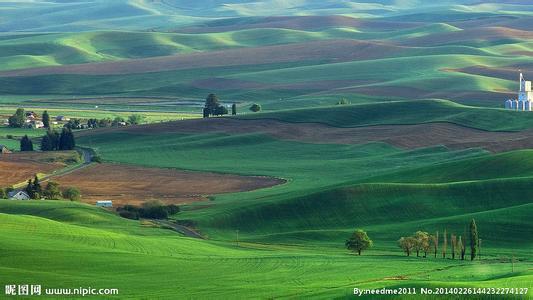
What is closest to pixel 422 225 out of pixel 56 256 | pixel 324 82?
pixel 56 256

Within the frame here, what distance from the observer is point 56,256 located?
215 feet

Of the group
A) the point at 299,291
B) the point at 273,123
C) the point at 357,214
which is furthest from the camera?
the point at 273,123

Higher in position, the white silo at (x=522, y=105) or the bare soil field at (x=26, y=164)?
the white silo at (x=522, y=105)

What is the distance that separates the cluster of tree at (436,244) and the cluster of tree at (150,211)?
2038 centimetres

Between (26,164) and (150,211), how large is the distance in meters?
27.5

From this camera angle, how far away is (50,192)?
9700 cm

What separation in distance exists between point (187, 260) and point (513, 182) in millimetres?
29845

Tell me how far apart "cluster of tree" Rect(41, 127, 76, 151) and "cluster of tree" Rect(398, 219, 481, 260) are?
5860 cm

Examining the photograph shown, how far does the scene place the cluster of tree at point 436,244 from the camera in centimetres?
7175

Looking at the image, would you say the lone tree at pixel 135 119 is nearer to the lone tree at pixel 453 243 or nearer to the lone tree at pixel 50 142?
the lone tree at pixel 50 142

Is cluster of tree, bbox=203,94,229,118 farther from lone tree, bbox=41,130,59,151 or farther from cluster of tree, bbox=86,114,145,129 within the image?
lone tree, bbox=41,130,59,151

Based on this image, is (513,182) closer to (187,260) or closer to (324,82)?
(187,260)

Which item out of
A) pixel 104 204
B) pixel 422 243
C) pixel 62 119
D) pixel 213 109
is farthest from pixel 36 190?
pixel 213 109

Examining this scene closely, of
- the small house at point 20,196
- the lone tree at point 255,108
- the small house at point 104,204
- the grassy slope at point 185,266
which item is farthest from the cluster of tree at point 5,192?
the lone tree at point 255,108
